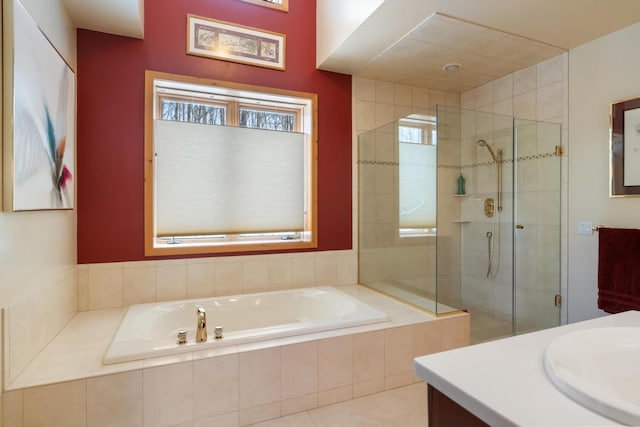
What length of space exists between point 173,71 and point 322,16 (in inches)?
52.7

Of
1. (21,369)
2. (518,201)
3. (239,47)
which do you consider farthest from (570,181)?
(21,369)

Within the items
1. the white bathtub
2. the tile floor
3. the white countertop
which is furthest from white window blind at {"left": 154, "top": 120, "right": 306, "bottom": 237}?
the white countertop

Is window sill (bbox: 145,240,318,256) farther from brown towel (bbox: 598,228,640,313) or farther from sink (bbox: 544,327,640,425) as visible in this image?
sink (bbox: 544,327,640,425)

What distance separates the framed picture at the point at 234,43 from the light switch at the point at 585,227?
2.68 metres

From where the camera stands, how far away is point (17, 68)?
4.86 ft

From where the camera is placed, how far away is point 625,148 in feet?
7.31

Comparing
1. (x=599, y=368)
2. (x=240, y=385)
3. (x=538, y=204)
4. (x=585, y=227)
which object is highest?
(x=538, y=204)

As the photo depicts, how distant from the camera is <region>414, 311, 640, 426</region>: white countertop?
605 millimetres

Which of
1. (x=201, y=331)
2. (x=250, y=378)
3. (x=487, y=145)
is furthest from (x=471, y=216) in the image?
(x=201, y=331)

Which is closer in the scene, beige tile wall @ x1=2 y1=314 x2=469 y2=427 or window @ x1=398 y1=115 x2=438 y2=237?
beige tile wall @ x1=2 y1=314 x2=469 y2=427

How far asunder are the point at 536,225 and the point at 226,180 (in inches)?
102

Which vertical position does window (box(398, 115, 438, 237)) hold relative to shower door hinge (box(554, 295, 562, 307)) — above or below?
above

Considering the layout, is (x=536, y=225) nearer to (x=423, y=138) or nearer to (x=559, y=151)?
(x=559, y=151)

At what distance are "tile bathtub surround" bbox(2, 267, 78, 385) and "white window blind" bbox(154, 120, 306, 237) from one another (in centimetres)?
72
